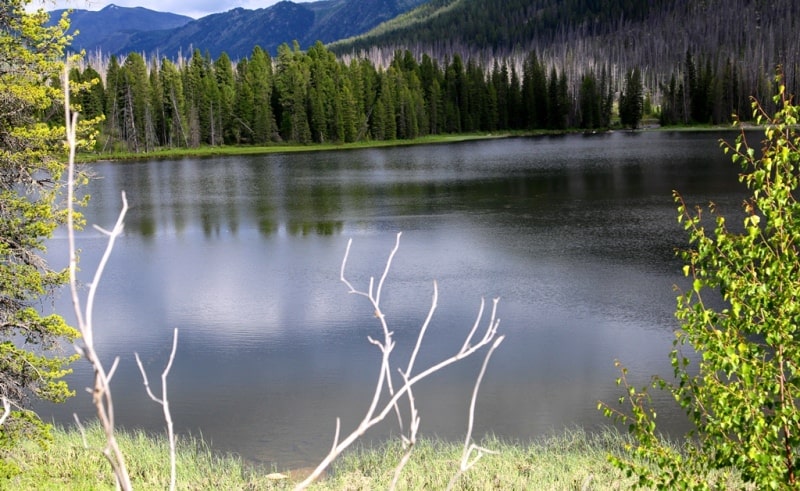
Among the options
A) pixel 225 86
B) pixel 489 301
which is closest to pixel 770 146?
pixel 489 301

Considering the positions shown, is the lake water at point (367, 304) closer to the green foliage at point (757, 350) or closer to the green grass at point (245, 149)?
the green foliage at point (757, 350)

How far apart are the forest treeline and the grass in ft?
247

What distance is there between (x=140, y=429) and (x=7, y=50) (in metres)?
6.33

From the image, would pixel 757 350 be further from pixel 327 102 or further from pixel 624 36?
pixel 624 36

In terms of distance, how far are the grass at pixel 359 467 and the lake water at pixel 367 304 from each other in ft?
2.21

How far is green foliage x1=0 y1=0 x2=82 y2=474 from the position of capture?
9.66m

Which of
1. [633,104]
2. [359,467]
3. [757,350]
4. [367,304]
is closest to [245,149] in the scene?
[633,104]

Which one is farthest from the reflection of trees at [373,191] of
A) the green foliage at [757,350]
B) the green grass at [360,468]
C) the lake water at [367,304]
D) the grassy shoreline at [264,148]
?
the green foliage at [757,350]

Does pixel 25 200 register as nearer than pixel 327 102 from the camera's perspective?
Yes

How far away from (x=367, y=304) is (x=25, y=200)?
10.9 metres

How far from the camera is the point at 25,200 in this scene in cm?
994

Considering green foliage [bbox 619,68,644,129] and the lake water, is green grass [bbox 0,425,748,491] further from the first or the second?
green foliage [bbox 619,68,644,129]

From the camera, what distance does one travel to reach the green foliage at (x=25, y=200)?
9664 mm

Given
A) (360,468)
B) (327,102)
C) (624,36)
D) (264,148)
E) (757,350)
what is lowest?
(360,468)
